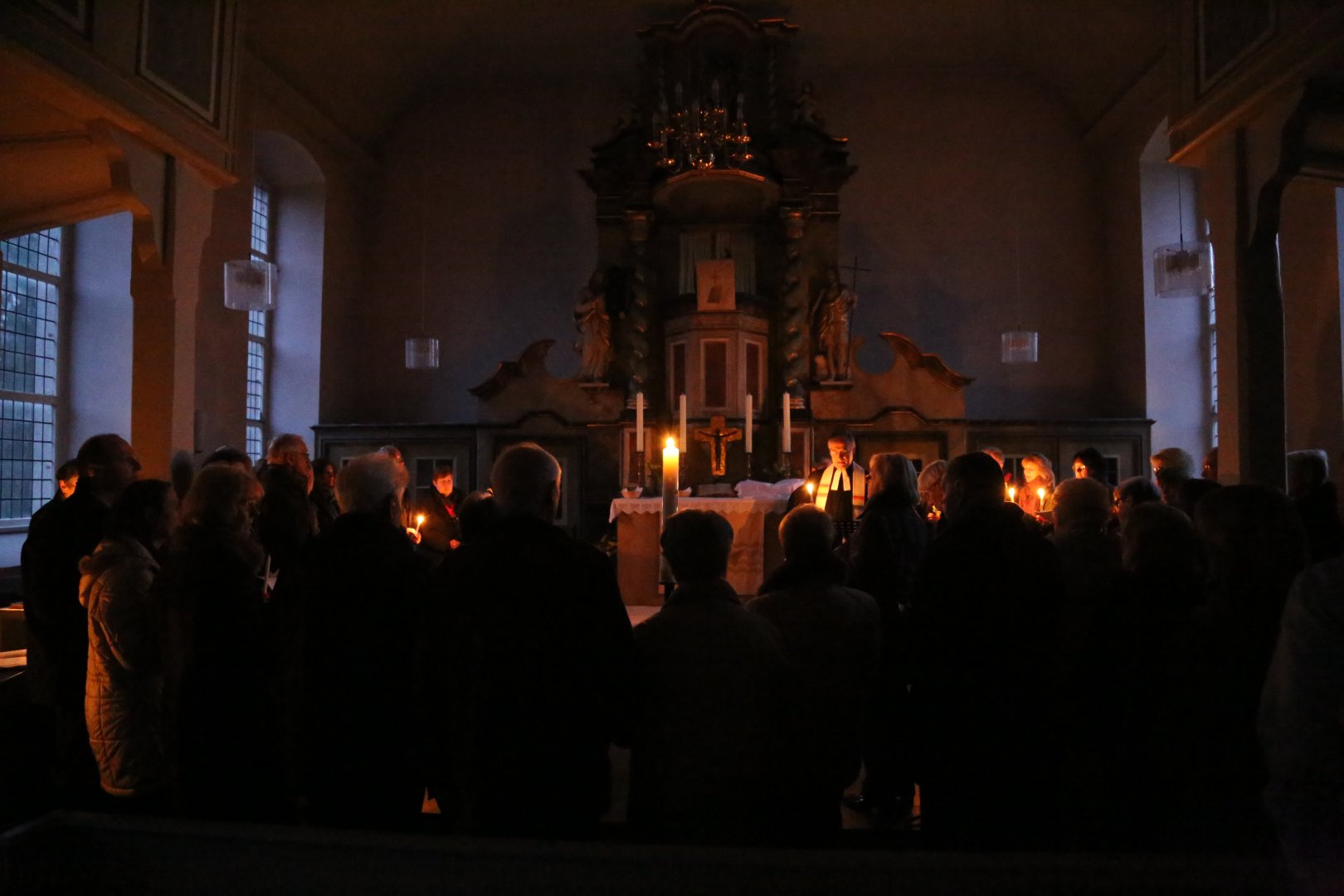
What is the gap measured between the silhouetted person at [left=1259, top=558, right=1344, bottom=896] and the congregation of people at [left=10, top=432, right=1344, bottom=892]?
1.99ft

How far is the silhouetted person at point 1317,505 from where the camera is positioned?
4.06m

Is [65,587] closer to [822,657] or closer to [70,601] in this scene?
[70,601]

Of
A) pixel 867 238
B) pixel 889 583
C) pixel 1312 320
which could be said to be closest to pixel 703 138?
pixel 867 238

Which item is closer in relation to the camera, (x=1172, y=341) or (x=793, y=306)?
(x=793, y=306)

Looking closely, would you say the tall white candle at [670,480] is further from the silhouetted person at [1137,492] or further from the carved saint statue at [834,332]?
the carved saint statue at [834,332]

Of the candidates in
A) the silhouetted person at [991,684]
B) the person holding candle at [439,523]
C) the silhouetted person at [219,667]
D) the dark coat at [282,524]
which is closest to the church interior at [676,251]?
the person holding candle at [439,523]

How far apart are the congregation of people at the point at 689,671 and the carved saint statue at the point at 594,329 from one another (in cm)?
859

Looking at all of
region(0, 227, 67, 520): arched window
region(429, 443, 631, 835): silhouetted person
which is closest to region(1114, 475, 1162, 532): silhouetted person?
region(429, 443, 631, 835): silhouetted person

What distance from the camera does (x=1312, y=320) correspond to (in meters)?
6.66

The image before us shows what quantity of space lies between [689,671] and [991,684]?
2.75 feet

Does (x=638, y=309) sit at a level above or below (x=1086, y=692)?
above

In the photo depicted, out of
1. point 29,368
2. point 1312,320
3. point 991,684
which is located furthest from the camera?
point 29,368

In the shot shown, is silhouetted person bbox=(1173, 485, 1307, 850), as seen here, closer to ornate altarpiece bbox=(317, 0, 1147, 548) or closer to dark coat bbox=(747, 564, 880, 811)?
dark coat bbox=(747, 564, 880, 811)

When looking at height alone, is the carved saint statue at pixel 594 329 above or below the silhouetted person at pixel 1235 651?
above
